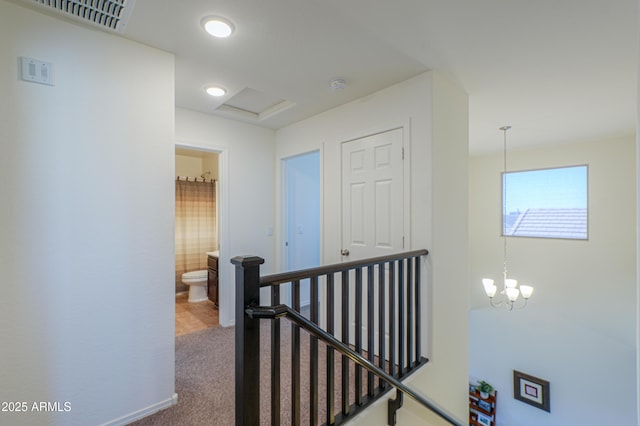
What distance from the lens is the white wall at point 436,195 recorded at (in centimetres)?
226

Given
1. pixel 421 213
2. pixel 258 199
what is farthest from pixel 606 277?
pixel 258 199

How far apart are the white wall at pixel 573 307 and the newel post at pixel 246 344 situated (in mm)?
4178

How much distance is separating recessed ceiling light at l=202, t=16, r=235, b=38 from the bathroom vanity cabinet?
2.81m

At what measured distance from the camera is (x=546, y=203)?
4.64m

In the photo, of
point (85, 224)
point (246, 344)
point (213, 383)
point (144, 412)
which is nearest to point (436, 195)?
point (246, 344)

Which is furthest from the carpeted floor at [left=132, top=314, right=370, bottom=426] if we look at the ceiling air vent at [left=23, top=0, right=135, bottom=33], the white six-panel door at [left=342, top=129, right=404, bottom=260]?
the ceiling air vent at [left=23, top=0, right=135, bottom=33]

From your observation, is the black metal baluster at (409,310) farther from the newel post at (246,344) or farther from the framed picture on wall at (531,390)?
the framed picture on wall at (531,390)

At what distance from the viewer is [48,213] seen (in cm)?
148

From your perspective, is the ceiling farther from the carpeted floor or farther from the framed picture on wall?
the framed picture on wall

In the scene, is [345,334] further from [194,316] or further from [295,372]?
[194,316]

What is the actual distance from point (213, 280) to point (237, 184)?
1486 mm

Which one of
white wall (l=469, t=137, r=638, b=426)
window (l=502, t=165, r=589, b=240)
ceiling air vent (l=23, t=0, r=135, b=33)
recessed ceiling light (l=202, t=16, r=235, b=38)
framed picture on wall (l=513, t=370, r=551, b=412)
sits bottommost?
framed picture on wall (l=513, t=370, r=551, b=412)

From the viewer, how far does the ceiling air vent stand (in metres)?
1.45

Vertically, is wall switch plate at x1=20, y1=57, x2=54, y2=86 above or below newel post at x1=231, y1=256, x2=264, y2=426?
above
